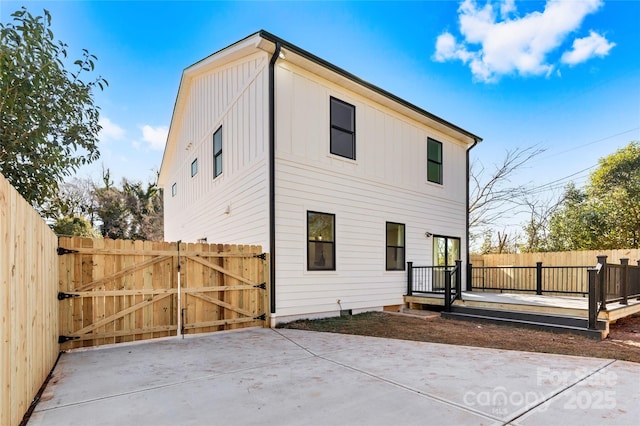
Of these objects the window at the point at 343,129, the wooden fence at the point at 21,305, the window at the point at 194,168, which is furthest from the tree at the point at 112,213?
the wooden fence at the point at 21,305

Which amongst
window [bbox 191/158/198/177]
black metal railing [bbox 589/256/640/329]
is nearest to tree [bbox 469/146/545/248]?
black metal railing [bbox 589/256/640/329]

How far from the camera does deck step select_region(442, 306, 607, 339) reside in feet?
19.3

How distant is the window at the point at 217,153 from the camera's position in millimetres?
9453

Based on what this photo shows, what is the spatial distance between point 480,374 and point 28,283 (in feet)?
14.7

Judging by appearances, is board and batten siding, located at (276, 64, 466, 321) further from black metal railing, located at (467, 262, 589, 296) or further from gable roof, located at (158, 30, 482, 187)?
black metal railing, located at (467, 262, 589, 296)

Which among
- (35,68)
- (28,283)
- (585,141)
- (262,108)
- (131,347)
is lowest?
(131,347)

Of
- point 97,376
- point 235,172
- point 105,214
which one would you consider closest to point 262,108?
point 235,172

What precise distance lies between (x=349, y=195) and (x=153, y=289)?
4641 mm

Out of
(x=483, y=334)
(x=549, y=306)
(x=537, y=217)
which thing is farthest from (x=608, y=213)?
(x=483, y=334)

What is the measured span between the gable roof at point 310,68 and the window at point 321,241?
319 cm

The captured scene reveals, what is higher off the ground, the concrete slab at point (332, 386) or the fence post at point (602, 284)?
the fence post at point (602, 284)

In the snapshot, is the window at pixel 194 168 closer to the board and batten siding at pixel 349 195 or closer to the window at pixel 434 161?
the board and batten siding at pixel 349 195

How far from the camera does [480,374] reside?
12.2 feet

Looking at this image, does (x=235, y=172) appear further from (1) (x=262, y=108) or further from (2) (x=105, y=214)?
(2) (x=105, y=214)
